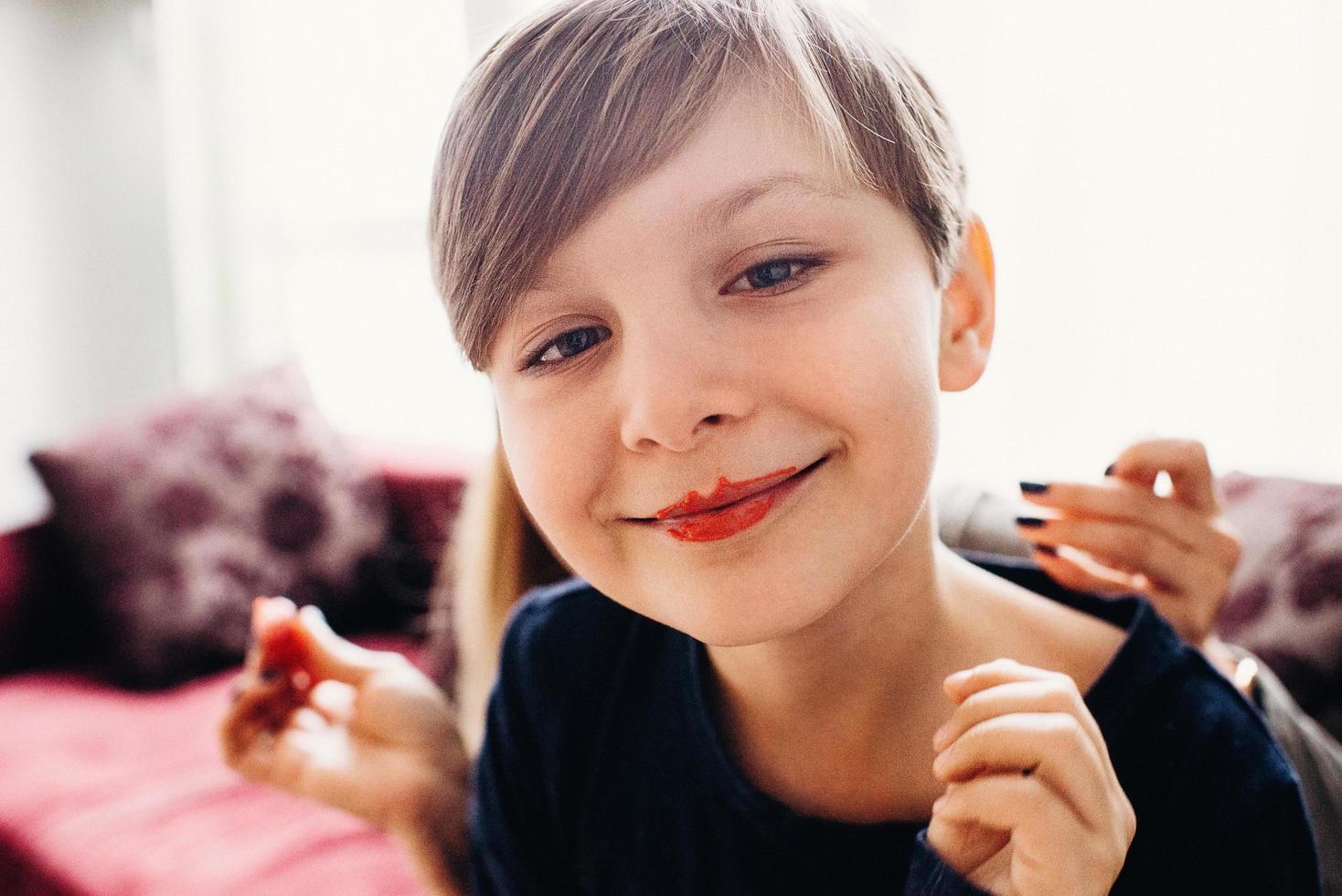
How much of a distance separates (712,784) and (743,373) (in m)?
0.34

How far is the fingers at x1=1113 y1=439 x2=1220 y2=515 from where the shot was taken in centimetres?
90

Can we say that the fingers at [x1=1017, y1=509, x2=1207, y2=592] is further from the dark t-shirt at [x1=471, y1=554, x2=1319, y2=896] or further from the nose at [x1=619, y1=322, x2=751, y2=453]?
the nose at [x1=619, y1=322, x2=751, y2=453]

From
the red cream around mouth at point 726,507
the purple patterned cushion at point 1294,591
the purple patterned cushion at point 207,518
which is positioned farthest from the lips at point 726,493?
the purple patterned cushion at point 207,518

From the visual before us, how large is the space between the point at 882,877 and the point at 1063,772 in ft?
0.67

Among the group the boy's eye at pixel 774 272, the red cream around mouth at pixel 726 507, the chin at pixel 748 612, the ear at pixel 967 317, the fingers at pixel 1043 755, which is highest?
the boy's eye at pixel 774 272

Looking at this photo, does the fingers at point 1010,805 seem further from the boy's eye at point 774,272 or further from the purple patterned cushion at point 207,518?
the purple patterned cushion at point 207,518

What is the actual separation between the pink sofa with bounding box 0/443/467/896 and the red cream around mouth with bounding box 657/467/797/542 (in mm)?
1076

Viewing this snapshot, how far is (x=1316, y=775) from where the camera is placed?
2.95 ft

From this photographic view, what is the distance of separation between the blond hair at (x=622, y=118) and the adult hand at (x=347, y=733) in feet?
1.62

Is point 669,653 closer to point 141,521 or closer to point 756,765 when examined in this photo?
point 756,765

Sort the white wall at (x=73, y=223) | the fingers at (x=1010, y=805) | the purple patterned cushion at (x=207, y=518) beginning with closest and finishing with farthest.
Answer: the fingers at (x=1010, y=805) → the purple patterned cushion at (x=207, y=518) → the white wall at (x=73, y=223)

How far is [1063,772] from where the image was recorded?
1.67 feet

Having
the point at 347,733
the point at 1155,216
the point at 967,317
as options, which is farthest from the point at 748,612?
the point at 1155,216

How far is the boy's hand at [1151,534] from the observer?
34.6 inches
